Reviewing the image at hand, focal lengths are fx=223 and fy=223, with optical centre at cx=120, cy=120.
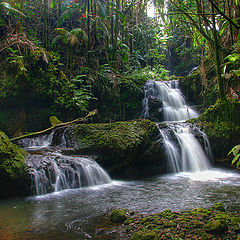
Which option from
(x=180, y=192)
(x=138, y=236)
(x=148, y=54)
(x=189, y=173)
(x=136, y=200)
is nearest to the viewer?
(x=138, y=236)

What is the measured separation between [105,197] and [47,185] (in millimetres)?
1333

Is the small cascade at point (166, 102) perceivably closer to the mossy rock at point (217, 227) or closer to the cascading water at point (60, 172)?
the cascading water at point (60, 172)

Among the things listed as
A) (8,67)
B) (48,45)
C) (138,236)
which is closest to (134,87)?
(48,45)

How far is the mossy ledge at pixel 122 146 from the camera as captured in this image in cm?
636

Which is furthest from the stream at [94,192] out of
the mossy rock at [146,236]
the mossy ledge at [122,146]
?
the mossy ledge at [122,146]

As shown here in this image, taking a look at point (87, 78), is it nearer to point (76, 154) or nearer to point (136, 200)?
point (76, 154)

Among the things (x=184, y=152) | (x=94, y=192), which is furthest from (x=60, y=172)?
(x=184, y=152)

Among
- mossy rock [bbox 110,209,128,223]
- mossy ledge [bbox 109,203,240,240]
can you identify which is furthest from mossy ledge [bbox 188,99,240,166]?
mossy rock [bbox 110,209,128,223]

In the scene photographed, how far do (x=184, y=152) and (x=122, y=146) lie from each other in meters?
2.51

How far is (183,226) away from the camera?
263 cm

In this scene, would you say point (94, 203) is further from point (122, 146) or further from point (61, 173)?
point (122, 146)

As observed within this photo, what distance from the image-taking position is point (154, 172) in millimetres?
6914

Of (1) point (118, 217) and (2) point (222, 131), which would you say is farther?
(2) point (222, 131)

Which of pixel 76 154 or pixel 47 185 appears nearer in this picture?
pixel 47 185
